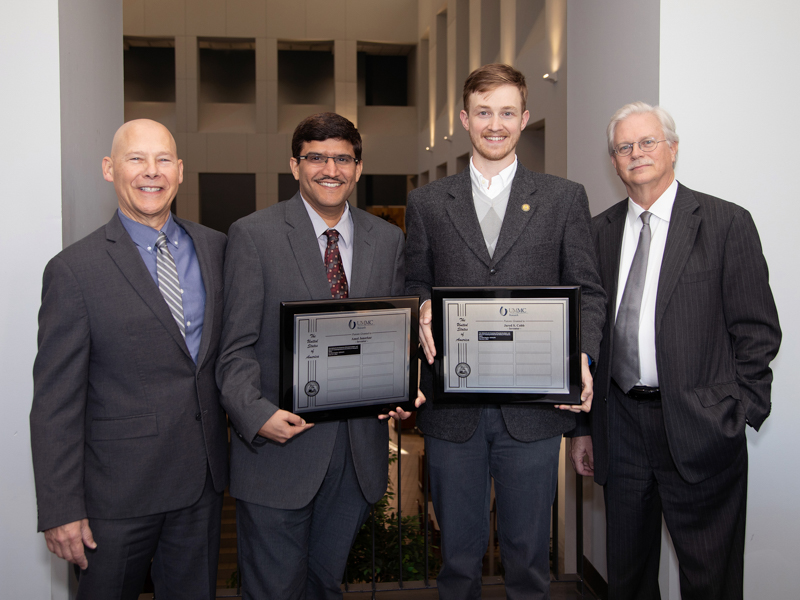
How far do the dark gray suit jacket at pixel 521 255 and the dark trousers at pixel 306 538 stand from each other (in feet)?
1.04

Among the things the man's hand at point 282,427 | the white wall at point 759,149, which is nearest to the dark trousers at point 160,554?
the man's hand at point 282,427

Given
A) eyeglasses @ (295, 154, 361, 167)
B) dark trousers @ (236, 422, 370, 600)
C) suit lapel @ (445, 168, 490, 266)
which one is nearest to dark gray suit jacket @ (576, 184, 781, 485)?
suit lapel @ (445, 168, 490, 266)

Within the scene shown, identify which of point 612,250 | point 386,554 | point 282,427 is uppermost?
point 612,250

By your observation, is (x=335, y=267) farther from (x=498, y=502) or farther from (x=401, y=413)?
(x=498, y=502)

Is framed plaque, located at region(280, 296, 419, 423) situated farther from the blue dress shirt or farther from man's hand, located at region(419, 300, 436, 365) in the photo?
the blue dress shirt

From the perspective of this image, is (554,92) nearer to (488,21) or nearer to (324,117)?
(488,21)

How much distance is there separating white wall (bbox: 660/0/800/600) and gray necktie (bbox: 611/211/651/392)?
1.93 ft

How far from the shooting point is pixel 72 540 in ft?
5.49

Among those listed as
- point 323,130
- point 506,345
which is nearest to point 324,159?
point 323,130

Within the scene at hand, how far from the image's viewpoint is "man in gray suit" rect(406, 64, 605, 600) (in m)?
1.88

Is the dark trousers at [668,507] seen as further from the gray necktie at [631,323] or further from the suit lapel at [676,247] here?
the suit lapel at [676,247]

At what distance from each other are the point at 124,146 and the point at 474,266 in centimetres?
116

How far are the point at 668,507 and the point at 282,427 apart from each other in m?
1.39

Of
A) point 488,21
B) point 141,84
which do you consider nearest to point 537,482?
point 488,21
